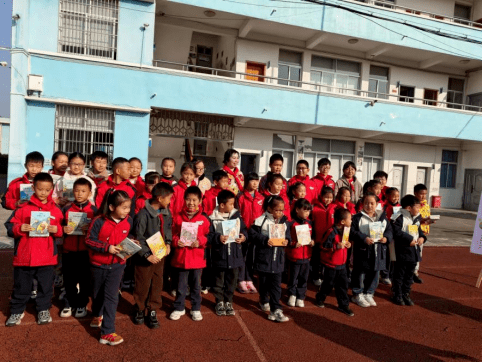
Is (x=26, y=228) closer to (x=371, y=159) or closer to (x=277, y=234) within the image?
(x=277, y=234)

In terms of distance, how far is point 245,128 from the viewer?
42.9ft

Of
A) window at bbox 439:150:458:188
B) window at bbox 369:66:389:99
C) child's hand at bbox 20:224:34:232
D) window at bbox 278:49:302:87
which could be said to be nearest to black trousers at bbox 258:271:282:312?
child's hand at bbox 20:224:34:232

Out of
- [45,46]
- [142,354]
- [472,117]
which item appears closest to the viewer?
[142,354]

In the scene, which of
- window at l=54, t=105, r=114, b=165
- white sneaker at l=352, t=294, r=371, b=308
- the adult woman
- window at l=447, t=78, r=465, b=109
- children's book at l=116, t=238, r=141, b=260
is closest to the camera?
children's book at l=116, t=238, r=141, b=260

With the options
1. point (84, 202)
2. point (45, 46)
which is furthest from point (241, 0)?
point (84, 202)

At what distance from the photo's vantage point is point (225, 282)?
12.6ft

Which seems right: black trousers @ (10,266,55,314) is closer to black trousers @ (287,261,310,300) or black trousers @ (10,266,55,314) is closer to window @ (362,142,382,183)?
black trousers @ (287,261,310,300)

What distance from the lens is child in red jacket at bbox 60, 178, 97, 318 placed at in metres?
3.41

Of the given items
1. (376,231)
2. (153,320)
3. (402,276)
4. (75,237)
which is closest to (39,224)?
(75,237)

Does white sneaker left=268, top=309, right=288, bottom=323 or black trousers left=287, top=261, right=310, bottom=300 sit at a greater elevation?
black trousers left=287, top=261, right=310, bottom=300

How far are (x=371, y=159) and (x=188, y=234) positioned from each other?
13.5 metres

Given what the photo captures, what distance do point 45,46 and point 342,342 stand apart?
403 inches

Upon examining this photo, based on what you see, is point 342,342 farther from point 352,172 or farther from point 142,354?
point 352,172

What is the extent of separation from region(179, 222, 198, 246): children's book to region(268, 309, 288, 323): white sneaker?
119 centimetres
